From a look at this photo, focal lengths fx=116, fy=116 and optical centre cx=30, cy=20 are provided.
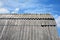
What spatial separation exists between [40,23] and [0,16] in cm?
1000

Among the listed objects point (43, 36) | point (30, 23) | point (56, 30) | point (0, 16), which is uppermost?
point (0, 16)

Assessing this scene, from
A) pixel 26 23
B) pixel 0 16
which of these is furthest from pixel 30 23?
pixel 0 16

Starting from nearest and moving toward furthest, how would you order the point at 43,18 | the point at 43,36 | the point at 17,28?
the point at 43,36 → the point at 17,28 → the point at 43,18

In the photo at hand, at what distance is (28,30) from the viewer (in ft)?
79.6

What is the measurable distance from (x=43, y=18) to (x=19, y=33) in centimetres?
671

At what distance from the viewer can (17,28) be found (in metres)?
24.8

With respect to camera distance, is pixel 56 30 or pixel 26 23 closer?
pixel 56 30

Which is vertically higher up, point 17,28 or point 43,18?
point 43,18

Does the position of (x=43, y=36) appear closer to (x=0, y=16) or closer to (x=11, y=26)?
(x=11, y=26)

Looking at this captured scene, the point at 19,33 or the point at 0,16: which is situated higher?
the point at 0,16

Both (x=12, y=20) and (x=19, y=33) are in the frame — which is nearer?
(x=19, y=33)

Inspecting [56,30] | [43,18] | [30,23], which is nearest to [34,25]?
[30,23]

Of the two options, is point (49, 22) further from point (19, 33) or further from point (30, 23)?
point (19, 33)

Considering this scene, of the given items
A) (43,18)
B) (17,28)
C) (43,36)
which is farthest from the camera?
(43,18)
